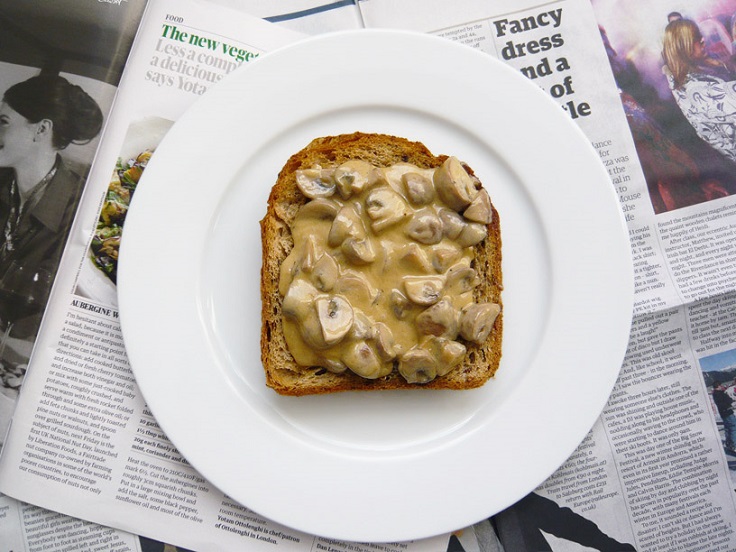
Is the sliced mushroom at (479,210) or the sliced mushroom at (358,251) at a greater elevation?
the sliced mushroom at (479,210)

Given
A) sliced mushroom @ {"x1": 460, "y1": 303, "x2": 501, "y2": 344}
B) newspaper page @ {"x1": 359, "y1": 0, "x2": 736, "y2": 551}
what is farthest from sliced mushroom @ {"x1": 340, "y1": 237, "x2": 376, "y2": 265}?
newspaper page @ {"x1": 359, "y1": 0, "x2": 736, "y2": 551}

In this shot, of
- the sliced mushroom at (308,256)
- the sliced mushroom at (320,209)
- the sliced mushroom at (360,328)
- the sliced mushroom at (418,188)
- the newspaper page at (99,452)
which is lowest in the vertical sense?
the newspaper page at (99,452)

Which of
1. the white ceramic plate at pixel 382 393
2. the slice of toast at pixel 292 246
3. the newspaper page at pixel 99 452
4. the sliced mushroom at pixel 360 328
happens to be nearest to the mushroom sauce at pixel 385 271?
the sliced mushroom at pixel 360 328

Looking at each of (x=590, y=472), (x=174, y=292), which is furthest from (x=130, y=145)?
(x=590, y=472)

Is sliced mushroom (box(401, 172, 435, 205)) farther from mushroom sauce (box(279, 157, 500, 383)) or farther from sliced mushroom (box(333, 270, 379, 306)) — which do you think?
sliced mushroom (box(333, 270, 379, 306))

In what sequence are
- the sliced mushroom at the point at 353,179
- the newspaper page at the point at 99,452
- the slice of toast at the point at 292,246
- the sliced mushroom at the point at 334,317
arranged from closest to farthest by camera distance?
the sliced mushroom at the point at 334,317 → the sliced mushroom at the point at 353,179 → the slice of toast at the point at 292,246 → the newspaper page at the point at 99,452

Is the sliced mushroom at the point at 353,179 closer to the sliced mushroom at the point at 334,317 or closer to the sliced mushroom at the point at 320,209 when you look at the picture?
the sliced mushroom at the point at 320,209

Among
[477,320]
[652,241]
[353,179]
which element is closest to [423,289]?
[477,320]
